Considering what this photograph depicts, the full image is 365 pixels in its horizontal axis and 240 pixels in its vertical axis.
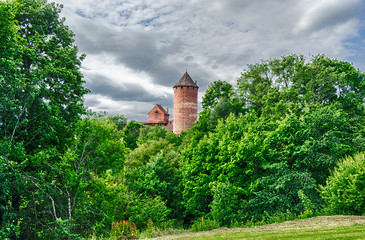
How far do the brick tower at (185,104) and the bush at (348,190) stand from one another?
4551 centimetres

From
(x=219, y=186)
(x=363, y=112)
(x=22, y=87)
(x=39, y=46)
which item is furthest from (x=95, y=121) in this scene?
(x=363, y=112)

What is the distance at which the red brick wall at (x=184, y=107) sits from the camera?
59.1 meters

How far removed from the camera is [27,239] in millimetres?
14859

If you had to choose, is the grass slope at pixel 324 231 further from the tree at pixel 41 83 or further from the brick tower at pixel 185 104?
the brick tower at pixel 185 104

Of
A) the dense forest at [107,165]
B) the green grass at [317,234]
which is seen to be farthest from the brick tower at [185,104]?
the green grass at [317,234]

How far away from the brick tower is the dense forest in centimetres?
3575

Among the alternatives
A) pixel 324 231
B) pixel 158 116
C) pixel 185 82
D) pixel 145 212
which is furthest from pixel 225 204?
pixel 158 116

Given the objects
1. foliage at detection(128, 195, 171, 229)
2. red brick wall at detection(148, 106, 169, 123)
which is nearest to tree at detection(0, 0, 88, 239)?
foliage at detection(128, 195, 171, 229)

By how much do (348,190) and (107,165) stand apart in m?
13.9

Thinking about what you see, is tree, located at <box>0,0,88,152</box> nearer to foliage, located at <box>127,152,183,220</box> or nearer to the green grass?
foliage, located at <box>127,152,183,220</box>

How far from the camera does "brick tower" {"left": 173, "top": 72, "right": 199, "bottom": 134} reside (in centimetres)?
5916

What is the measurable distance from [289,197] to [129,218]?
10.4 meters

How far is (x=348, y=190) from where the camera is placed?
12.8m

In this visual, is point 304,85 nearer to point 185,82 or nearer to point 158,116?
point 185,82
